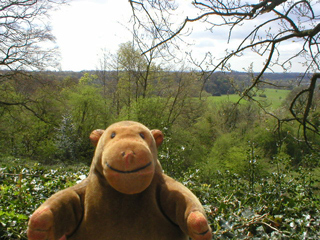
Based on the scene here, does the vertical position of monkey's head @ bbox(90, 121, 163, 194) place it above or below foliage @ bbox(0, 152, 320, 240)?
above

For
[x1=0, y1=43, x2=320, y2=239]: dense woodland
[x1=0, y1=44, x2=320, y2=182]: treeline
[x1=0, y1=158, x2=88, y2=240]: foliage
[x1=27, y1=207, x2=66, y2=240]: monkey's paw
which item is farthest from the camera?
[x1=0, y1=44, x2=320, y2=182]: treeline

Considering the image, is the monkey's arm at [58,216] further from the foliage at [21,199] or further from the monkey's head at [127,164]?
the foliage at [21,199]

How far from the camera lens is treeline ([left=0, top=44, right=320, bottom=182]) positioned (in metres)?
11.1

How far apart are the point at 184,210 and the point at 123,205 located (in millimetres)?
340

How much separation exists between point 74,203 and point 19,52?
8.13m

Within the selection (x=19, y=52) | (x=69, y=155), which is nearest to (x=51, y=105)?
(x=69, y=155)

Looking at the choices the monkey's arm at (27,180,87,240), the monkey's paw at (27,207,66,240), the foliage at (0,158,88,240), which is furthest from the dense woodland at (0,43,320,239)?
the monkey's paw at (27,207,66,240)

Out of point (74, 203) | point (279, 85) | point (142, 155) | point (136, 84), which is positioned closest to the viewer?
point (142, 155)

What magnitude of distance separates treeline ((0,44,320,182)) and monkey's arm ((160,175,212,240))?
8.58 m

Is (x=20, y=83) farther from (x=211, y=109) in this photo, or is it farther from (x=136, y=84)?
(x=211, y=109)

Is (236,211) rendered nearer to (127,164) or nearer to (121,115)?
(127,164)

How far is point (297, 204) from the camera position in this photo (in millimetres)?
3109

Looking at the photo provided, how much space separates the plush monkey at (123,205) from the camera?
1232 mm

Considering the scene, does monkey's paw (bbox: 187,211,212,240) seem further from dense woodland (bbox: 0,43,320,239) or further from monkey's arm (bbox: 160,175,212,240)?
dense woodland (bbox: 0,43,320,239)
